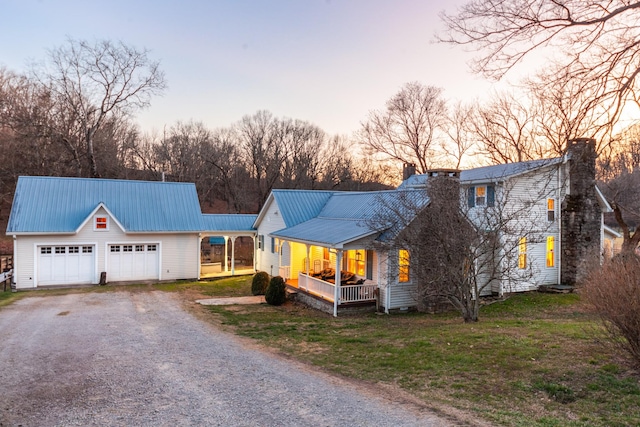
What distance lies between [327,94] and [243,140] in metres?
19.5

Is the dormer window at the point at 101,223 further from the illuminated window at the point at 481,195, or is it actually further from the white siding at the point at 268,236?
the illuminated window at the point at 481,195

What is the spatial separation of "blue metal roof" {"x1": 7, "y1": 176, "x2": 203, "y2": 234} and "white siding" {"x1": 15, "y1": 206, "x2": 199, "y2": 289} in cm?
56

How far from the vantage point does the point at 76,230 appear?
21172 millimetres

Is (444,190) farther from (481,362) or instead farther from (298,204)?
(298,204)

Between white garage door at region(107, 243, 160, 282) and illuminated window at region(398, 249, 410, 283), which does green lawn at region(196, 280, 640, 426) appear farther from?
white garage door at region(107, 243, 160, 282)

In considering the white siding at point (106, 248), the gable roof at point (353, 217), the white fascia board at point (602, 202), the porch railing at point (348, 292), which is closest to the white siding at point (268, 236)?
the gable roof at point (353, 217)

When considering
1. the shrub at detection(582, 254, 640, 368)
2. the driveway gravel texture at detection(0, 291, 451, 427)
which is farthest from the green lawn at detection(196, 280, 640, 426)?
the driveway gravel texture at detection(0, 291, 451, 427)

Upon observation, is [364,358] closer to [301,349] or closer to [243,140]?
[301,349]

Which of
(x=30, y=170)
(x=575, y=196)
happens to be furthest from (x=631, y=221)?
(x=30, y=170)

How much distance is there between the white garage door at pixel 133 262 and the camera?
22.4 meters

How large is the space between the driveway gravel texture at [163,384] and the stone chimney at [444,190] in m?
7.18

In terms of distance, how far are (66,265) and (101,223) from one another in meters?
2.69

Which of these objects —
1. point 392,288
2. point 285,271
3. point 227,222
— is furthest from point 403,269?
point 227,222

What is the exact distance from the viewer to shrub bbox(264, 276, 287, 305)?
17.7 metres
